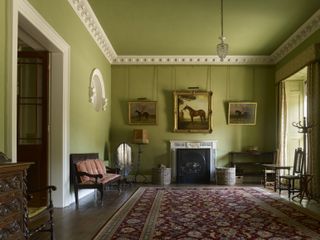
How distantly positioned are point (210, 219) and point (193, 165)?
625 cm

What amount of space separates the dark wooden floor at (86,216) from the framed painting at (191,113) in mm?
3807

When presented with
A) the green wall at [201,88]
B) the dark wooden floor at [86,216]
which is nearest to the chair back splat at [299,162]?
the dark wooden floor at [86,216]

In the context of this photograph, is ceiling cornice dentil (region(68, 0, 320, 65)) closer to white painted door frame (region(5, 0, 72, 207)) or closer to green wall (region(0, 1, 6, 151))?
white painted door frame (region(5, 0, 72, 207))

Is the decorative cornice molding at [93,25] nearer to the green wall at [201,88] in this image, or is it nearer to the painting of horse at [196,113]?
the green wall at [201,88]

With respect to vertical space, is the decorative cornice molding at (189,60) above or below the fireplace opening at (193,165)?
above

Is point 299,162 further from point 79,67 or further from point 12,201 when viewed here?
point 12,201

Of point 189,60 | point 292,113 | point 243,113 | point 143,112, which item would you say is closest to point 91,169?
point 143,112

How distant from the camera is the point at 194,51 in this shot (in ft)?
37.9

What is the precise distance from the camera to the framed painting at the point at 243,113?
1206cm

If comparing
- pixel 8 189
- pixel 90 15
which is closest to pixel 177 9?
pixel 90 15

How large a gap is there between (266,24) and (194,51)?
3.00m

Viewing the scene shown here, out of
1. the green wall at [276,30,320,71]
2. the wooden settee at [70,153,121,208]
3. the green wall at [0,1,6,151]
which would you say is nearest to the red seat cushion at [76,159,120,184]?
the wooden settee at [70,153,121,208]

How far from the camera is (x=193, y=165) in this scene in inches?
470

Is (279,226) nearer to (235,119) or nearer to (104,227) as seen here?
(104,227)
